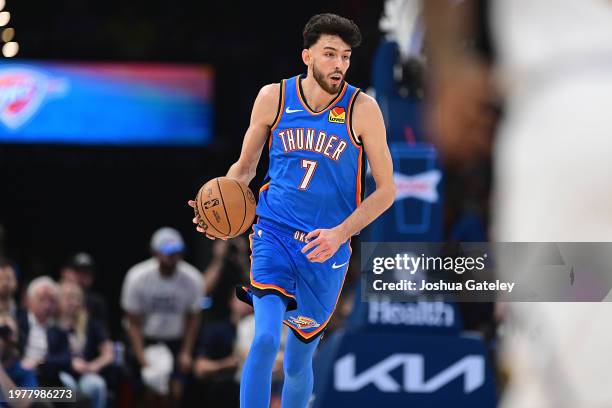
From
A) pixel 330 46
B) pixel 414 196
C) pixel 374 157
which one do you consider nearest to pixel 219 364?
pixel 414 196

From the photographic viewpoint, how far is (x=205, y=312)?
32.2 ft

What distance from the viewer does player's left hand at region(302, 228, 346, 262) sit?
14.6ft

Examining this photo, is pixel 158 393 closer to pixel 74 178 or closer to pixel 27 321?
pixel 27 321

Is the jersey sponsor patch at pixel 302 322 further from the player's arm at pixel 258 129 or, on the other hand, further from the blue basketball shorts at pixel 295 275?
the player's arm at pixel 258 129

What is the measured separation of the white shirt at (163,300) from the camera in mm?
9141

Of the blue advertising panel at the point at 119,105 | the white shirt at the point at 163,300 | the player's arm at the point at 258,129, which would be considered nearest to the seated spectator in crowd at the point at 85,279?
the white shirt at the point at 163,300

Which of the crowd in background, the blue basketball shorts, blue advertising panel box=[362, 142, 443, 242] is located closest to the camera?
the blue basketball shorts

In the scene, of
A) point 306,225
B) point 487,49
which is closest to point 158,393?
point 306,225

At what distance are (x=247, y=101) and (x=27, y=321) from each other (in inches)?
172

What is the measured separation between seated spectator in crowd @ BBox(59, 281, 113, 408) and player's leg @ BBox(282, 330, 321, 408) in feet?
11.3

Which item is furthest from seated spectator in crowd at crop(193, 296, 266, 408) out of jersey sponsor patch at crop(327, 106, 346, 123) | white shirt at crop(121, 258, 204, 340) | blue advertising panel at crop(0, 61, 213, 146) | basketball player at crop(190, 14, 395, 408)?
jersey sponsor patch at crop(327, 106, 346, 123)

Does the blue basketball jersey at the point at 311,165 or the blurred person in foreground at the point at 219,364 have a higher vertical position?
the blue basketball jersey at the point at 311,165

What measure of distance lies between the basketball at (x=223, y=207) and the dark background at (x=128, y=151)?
4861 mm

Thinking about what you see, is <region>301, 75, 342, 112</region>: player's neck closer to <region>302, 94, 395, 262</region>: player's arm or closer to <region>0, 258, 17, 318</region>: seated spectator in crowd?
<region>302, 94, 395, 262</region>: player's arm
